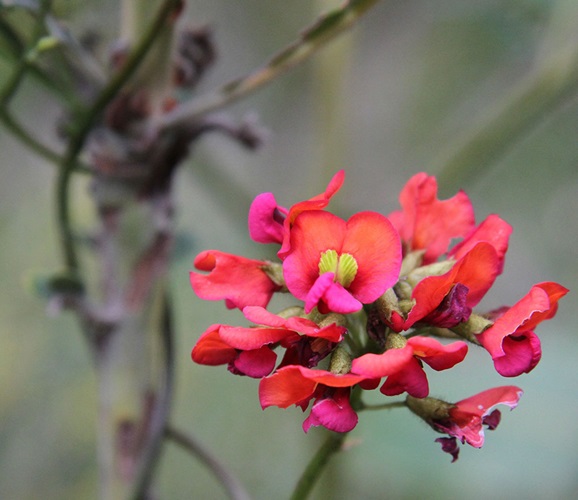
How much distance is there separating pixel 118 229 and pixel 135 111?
0.44 ft

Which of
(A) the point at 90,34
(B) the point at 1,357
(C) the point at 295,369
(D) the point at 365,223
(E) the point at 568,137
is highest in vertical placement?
(E) the point at 568,137

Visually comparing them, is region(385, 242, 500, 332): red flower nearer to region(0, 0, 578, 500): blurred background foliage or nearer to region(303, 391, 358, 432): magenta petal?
region(303, 391, 358, 432): magenta petal

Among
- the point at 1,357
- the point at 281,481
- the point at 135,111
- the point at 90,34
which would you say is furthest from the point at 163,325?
the point at 1,357

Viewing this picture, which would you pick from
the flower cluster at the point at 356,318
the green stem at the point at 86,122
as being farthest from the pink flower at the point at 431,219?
the green stem at the point at 86,122

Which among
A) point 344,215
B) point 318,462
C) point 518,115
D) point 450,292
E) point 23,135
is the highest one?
point 518,115

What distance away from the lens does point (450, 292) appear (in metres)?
0.47

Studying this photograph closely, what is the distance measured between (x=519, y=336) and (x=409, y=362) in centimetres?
10

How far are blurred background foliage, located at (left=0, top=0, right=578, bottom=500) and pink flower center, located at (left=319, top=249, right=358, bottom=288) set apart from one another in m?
0.57

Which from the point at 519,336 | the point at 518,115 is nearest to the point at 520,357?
the point at 519,336

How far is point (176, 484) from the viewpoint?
164 cm

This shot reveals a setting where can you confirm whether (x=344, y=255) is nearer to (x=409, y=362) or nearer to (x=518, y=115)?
(x=409, y=362)

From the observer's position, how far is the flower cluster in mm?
439

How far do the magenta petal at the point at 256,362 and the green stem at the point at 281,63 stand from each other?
304 millimetres

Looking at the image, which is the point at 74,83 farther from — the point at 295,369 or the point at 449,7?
the point at 449,7
